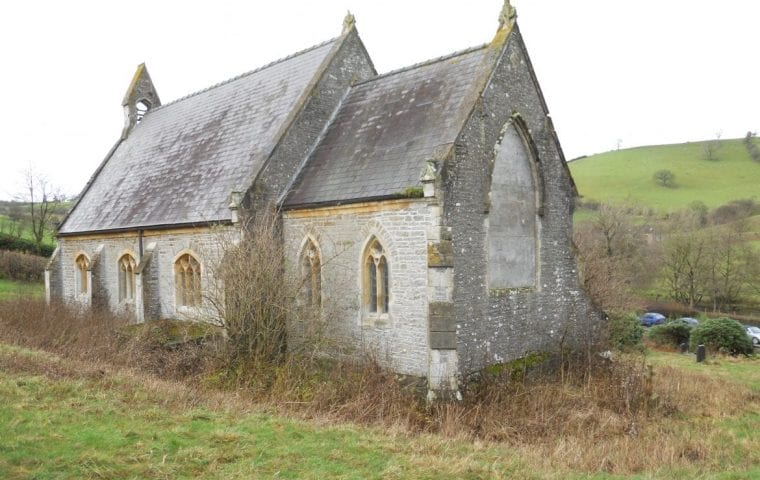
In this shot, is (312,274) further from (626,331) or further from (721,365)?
(721,365)

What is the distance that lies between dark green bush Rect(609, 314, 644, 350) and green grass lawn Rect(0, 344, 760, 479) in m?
14.6

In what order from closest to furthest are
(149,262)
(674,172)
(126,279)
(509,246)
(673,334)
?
1. (509,246)
2. (149,262)
3. (126,279)
4. (673,334)
5. (674,172)

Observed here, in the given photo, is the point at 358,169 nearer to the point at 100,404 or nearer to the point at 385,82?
the point at 385,82

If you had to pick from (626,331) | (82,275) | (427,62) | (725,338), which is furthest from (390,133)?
(725,338)

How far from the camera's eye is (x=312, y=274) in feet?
52.3

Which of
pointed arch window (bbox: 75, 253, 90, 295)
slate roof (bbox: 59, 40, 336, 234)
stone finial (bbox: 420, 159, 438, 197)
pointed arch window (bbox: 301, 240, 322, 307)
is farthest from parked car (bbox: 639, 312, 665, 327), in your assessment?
pointed arch window (bbox: 75, 253, 90, 295)

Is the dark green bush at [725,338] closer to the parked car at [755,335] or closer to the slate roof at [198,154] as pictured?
the parked car at [755,335]

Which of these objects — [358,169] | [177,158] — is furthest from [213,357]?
[177,158]

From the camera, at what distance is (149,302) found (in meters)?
19.8

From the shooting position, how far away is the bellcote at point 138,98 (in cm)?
2933

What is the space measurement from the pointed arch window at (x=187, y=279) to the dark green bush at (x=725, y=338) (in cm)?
2461

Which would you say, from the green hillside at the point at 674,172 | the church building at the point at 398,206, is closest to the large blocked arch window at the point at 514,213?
the church building at the point at 398,206

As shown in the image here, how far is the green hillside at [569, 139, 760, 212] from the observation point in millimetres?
74500

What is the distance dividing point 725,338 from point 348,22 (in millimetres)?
23533
